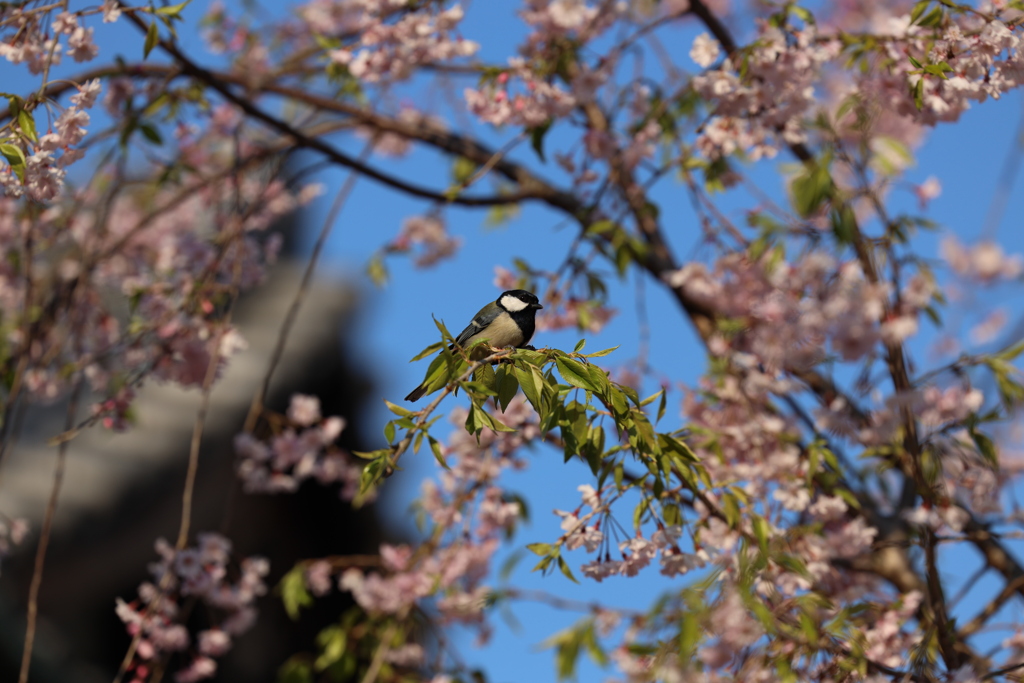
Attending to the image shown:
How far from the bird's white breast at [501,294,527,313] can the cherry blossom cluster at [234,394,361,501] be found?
134 centimetres

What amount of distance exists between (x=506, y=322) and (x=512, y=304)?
182 mm

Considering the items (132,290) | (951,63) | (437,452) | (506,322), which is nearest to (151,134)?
(132,290)

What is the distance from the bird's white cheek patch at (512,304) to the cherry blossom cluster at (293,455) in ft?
4.39

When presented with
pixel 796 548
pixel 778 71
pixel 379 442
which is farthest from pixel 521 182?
pixel 379 442

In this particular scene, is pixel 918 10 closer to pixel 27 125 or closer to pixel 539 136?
pixel 539 136

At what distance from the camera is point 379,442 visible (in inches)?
230

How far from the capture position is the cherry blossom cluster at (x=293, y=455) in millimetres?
3672

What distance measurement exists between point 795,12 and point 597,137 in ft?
3.50

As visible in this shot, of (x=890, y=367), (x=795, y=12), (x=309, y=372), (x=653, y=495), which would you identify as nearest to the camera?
(x=653, y=495)

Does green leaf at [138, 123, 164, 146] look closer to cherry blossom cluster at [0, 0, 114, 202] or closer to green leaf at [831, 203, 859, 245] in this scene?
cherry blossom cluster at [0, 0, 114, 202]

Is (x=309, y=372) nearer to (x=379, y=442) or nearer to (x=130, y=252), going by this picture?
(x=379, y=442)

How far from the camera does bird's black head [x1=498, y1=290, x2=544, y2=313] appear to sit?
266 centimetres

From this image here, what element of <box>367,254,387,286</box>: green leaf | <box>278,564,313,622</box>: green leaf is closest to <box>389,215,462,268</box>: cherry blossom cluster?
<box>367,254,387,286</box>: green leaf

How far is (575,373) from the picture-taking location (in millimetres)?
1627
